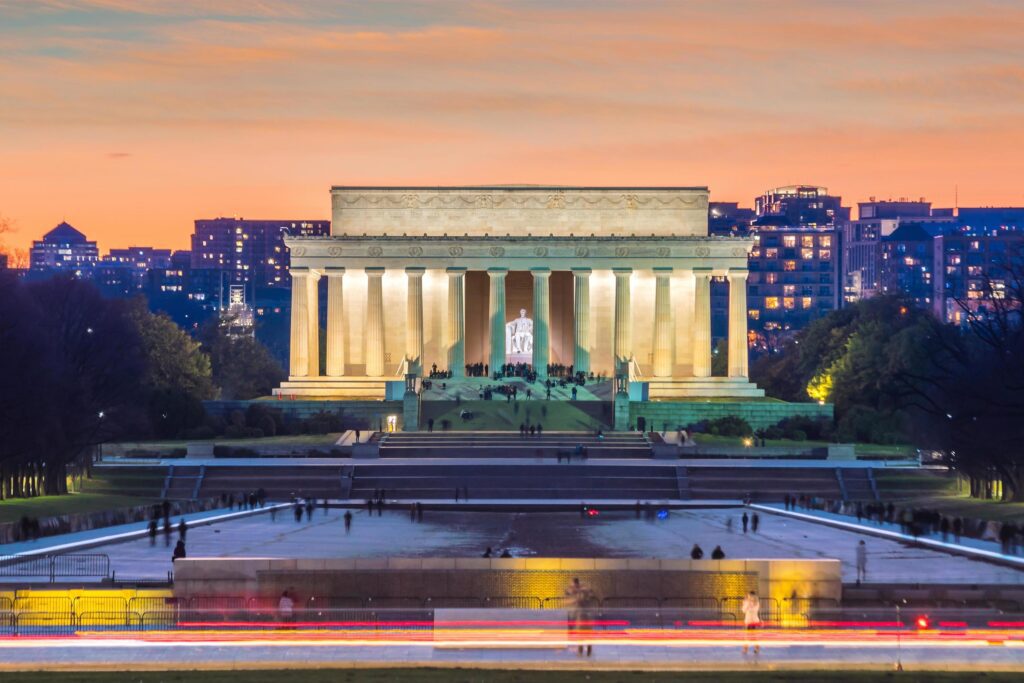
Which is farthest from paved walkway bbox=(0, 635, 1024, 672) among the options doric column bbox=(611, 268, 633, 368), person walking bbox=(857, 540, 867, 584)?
doric column bbox=(611, 268, 633, 368)

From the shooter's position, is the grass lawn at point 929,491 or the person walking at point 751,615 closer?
the person walking at point 751,615

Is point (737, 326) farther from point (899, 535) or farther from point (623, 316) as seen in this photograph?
point (899, 535)

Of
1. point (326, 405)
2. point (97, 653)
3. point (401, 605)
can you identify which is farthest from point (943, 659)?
point (326, 405)

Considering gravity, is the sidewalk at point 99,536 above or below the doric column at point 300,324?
below

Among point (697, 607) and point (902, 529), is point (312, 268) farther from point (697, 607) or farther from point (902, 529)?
point (697, 607)

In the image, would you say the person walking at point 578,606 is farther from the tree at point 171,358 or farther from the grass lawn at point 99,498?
the tree at point 171,358

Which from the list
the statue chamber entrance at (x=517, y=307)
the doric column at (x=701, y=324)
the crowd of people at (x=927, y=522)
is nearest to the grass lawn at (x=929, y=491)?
the crowd of people at (x=927, y=522)
